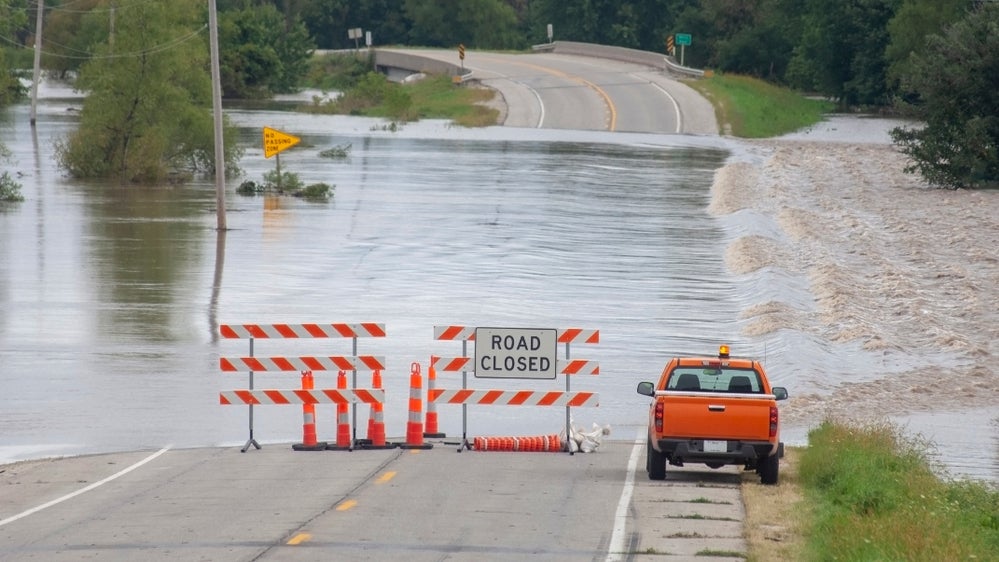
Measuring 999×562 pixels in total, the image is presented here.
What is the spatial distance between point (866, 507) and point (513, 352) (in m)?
5.16

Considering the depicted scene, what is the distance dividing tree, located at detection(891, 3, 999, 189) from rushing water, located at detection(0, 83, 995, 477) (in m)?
8.30

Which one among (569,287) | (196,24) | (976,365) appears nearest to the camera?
(976,365)

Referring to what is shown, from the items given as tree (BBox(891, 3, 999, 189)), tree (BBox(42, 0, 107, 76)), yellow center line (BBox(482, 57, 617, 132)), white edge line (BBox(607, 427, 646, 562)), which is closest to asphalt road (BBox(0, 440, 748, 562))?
white edge line (BBox(607, 427, 646, 562))

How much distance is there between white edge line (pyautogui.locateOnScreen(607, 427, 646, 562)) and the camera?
11430 mm

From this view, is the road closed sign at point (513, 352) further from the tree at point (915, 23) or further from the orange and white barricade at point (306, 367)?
the tree at point (915, 23)

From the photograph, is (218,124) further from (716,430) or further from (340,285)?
(716,430)

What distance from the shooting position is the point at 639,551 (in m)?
11.5

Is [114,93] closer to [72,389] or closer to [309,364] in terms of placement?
[72,389]

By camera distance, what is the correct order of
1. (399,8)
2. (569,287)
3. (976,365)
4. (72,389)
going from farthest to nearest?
(399,8), (569,287), (976,365), (72,389)

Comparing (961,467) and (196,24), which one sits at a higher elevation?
(196,24)

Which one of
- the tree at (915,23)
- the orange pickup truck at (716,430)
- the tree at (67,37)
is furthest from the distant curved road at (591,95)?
the orange pickup truck at (716,430)

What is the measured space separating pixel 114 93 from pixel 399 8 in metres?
97.5

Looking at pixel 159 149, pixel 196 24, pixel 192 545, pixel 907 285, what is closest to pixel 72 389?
pixel 192 545

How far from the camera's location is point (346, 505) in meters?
13.4
